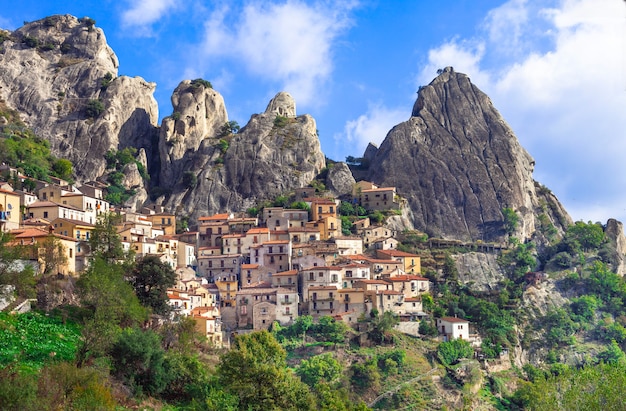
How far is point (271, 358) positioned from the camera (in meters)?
Answer: 52.2

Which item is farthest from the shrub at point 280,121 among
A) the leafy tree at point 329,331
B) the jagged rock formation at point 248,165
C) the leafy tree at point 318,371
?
the leafy tree at point 318,371

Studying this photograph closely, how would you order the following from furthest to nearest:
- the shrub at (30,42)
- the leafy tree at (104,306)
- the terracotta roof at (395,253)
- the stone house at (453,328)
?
the shrub at (30,42) < the terracotta roof at (395,253) < the stone house at (453,328) < the leafy tree at (104,306)

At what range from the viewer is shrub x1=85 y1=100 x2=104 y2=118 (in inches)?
4786

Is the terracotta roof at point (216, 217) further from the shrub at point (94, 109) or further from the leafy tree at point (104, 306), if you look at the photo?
the leafy tree at point (104, 306)

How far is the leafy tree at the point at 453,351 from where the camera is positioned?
74.9 meters

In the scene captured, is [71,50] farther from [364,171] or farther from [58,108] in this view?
[364,171]

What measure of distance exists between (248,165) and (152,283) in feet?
168

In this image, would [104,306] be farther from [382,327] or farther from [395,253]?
[395,253]

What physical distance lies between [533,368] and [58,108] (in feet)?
259

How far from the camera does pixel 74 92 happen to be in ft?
414

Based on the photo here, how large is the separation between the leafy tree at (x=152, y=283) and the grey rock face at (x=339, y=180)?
48601 millimetres

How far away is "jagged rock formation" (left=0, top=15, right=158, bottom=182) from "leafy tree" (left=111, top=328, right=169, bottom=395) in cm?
6710

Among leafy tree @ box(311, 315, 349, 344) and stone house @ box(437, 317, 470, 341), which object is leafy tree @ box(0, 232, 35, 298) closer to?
leafy tree @ box(311, 315, 349, 344)

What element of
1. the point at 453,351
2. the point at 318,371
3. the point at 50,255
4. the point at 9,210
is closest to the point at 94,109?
the point at 9,210
